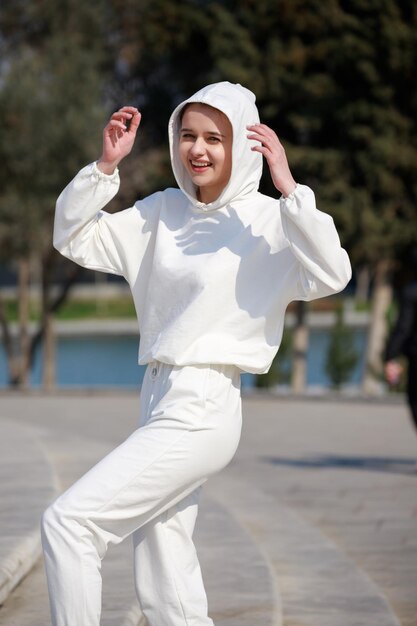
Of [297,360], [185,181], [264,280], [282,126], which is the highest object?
[282,126]

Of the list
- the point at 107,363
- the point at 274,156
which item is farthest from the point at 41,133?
the point at 107,363

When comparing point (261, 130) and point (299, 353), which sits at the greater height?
point (261, 130)

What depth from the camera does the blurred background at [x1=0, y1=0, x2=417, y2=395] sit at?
78.8 feet

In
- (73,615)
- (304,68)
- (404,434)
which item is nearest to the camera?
(73,615)

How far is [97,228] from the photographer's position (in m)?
3.94

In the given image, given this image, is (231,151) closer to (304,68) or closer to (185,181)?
(185,181)

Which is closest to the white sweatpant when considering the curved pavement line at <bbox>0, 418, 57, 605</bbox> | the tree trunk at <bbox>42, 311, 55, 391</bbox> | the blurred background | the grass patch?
the curved pavement line at <bbox>0, 418, 57, 605</bbox>

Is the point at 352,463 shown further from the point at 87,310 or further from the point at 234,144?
the point at 87,310

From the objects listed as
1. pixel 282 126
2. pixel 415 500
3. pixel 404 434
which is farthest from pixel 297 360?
pixel 415 500

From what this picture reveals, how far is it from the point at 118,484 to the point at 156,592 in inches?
18.6

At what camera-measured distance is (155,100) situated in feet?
93.9

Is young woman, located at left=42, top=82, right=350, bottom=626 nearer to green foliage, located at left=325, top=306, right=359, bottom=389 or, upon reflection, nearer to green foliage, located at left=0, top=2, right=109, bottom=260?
green foliage, located at left=0, top=2, right=109, bottom=260

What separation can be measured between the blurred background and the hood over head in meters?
19.2

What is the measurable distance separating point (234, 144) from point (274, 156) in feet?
0.60
